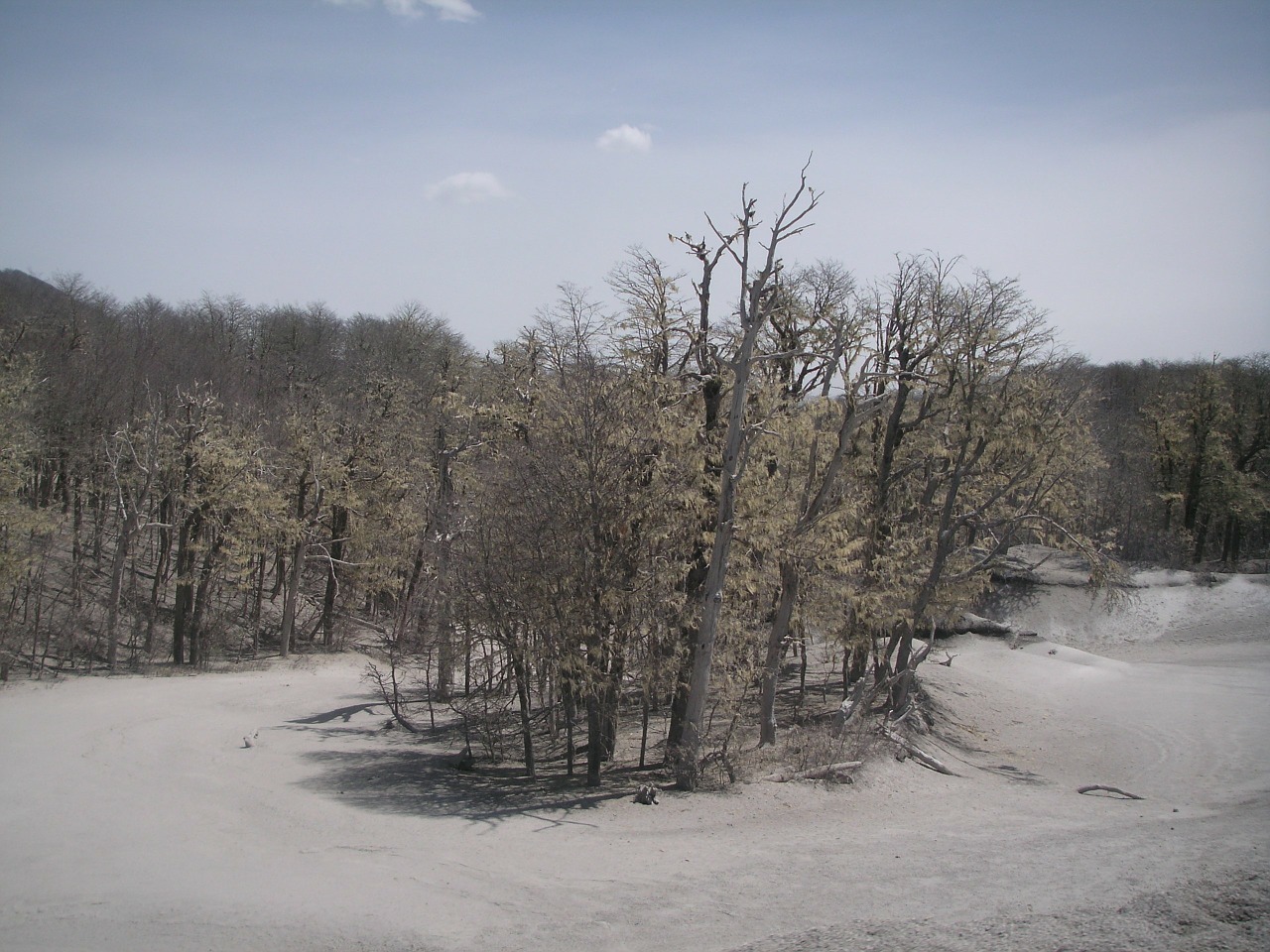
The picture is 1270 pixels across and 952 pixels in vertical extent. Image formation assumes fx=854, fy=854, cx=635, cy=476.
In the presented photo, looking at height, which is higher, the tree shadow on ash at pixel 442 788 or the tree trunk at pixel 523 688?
the tree trunk at pixel 523 688

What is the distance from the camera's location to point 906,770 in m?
14.2

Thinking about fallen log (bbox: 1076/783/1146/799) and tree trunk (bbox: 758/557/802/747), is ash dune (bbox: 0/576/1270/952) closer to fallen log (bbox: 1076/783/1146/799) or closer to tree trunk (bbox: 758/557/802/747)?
fallen log (bbox: 1076/783/1146/799)

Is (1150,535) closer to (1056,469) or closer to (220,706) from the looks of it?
(1056,469)

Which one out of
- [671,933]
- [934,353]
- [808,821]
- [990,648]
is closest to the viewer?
[671,933]

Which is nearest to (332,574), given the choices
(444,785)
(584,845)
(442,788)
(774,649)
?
(444,785)

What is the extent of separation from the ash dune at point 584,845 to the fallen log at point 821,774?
0.28m

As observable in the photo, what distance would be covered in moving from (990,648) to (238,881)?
25282 millimetres

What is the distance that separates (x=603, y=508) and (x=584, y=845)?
4.71m

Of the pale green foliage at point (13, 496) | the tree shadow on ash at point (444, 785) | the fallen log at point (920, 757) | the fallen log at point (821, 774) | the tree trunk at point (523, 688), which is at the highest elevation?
the pale green foliage at point (13, 496)

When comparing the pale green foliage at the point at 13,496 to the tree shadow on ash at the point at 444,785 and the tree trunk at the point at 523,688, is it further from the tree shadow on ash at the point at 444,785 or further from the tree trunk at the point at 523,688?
the tree trunk at the point at 523,688

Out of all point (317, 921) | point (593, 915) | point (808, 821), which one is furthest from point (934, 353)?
point (317, 921)

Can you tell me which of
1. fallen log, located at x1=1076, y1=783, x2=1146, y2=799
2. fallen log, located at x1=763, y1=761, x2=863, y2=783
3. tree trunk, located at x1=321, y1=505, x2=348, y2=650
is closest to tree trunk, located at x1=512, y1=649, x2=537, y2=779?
fallen log, located at x1=763, y1=761, x2=863, y2=783

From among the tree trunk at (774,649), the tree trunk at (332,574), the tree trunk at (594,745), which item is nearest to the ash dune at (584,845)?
the tree trunk at (594,745)

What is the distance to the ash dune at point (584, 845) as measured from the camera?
695cm
